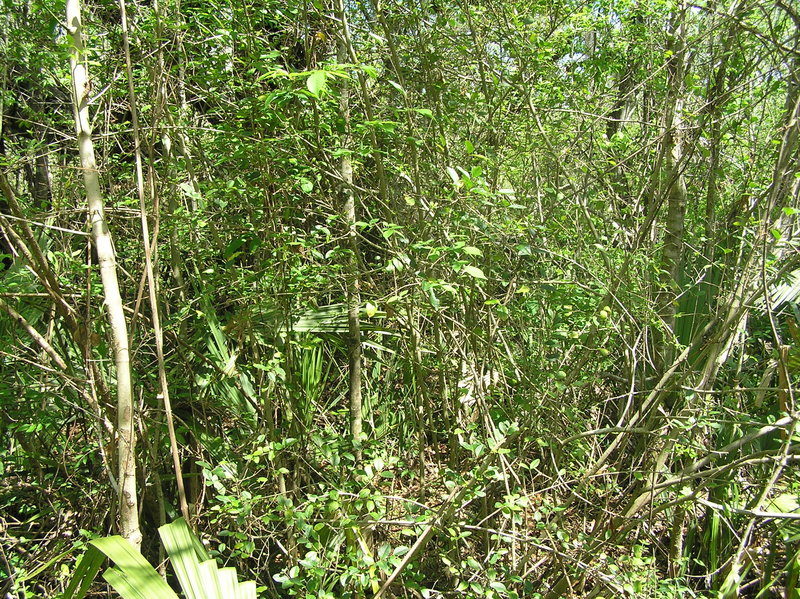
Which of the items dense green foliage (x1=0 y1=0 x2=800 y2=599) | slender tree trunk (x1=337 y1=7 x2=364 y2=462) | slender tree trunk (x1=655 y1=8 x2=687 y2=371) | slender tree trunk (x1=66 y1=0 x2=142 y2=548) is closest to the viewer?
slender tree trunk (x1=66 y1=0 x2=142 y2=548)

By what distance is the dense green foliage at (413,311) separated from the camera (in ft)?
9.09

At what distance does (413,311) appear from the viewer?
3021mm

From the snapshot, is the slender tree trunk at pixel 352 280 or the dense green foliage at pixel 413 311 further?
the slender tree trunk at pixel 352 280

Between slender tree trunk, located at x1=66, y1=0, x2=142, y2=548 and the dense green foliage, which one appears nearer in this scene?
slender tree trunk, located at x1=66, y1=0, x2=142, y2=548

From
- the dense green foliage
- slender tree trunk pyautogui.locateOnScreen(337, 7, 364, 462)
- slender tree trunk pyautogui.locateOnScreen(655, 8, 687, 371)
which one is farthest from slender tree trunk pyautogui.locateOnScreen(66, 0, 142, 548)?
slender tree trunk pyautogui.locateOnScreen(655, 8, 687, 371)

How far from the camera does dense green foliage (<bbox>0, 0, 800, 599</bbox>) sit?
2.77m

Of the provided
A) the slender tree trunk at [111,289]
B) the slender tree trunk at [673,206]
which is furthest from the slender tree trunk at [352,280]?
the slender tree trunk at [673,206]

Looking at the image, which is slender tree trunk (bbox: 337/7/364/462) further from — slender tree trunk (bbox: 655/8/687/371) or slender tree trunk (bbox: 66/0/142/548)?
slender tree trunk (bbox: 655/8/687/371)

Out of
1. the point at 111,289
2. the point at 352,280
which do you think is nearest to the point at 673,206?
the point at 352,280

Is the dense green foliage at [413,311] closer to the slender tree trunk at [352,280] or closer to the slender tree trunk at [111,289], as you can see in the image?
the slender tree trunk at [352,280]

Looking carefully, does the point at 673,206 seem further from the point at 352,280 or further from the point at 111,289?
the point at 111,289

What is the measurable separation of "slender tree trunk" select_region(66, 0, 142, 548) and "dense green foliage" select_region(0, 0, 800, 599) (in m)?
0.40

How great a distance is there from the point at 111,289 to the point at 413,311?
1375mm

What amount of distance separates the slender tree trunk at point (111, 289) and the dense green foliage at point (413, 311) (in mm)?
399
